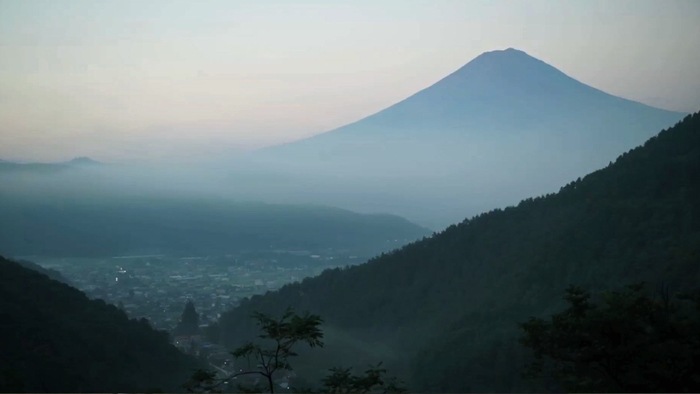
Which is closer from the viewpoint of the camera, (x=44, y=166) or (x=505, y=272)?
(x=505, y=272)

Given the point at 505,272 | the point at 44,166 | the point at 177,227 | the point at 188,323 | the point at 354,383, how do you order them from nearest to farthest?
the point at 354,383, the point at 188,323, the point at 505,272, the point at 44,166, the point at 177,227

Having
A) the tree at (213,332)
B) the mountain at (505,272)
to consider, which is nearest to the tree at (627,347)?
the mountain at (505,272)

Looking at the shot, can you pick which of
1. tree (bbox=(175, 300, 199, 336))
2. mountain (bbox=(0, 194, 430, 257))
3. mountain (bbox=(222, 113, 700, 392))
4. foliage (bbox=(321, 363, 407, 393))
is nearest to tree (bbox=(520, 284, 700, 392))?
foliage (bbox=(321, 363, 407, 393))

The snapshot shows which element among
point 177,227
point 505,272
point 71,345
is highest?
point 177,227

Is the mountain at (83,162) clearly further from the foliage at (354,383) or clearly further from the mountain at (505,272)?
the foliage at (354,383)

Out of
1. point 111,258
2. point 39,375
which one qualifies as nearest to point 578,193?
point 39,375

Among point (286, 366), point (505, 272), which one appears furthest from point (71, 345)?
point (505, 272)

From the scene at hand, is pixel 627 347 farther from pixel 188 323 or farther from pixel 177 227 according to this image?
pixel 177 227
